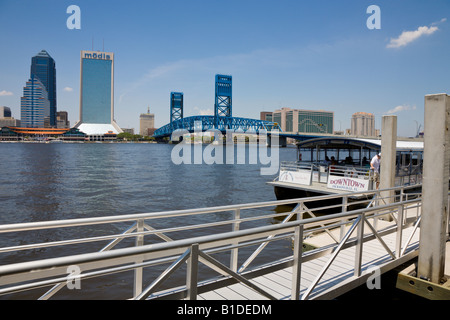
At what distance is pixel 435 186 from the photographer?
522 cm

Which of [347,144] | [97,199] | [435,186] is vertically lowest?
[97,199]

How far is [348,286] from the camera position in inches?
194

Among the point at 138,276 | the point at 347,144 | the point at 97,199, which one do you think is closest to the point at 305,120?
the point at 347,144

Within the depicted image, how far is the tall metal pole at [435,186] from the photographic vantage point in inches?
203

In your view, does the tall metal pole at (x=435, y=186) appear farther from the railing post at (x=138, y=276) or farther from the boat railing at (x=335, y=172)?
the boat railing at (x=335, y=172)

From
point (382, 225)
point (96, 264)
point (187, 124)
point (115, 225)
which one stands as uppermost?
point (187, 124)

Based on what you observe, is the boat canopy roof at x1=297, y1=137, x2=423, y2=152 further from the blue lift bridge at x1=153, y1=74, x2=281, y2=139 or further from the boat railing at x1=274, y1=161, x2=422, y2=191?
the blue lift bridge at x1=153, y1=74, x2=281, y2=139

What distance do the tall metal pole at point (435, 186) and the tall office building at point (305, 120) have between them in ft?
597

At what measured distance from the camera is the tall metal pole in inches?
203

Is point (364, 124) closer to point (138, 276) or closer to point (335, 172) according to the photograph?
point (335, 172)

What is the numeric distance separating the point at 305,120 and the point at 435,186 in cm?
18549

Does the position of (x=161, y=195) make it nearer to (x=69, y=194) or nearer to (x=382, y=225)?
(x=69, y=194)
